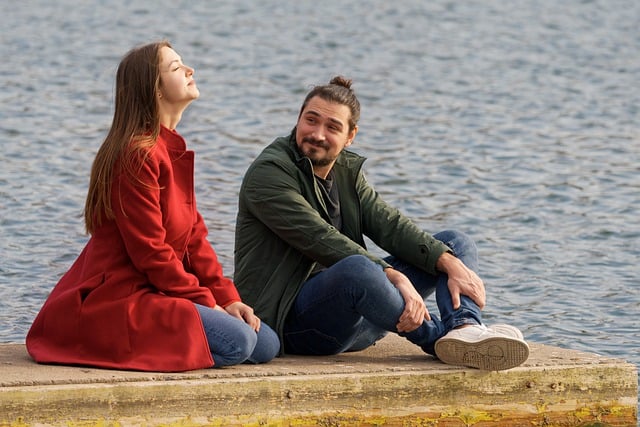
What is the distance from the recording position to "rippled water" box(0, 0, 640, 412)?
10.0 metres

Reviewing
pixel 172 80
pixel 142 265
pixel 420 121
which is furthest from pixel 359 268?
pixel 420 121

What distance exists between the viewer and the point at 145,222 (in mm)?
5281

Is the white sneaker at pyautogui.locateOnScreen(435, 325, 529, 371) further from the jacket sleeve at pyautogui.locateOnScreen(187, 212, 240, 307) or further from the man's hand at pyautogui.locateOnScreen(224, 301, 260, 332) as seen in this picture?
the jacket sleeve at pyautogui.locateOnScreen(187, 212, 240, 307)

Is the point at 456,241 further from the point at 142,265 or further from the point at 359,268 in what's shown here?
the point at 142,265

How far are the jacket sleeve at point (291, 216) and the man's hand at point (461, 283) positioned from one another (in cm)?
30

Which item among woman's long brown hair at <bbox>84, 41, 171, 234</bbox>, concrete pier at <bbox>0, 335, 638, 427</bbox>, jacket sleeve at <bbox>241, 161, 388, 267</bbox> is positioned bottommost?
concrete pier at <bbox>0, 335, 638, 427</bbox>

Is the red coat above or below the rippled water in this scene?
above

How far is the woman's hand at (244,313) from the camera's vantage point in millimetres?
5586

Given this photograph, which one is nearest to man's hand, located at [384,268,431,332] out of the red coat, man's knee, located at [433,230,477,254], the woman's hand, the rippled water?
man's knee, located at [433,230,477,254]

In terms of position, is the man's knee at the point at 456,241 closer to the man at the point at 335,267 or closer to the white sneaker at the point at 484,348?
the man at the point at 335,267

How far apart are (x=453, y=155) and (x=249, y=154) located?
220 centimetres

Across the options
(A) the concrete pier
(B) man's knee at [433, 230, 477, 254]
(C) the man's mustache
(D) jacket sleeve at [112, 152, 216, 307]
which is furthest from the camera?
(B) man's knee at [433, 230, 477, 254]

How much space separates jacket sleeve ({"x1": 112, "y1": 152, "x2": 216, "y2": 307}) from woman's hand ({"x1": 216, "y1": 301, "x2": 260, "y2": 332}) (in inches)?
13.5

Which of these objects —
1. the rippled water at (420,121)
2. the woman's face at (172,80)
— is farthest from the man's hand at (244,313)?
the rippled water at (420,121)
